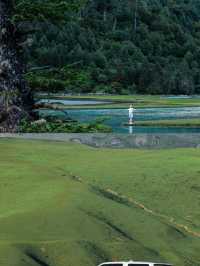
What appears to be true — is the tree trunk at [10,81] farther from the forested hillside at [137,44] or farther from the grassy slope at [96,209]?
the forested hillside at [137,44]

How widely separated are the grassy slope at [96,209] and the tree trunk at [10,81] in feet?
25.0

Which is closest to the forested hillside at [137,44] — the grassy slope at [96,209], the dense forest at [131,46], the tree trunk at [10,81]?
the dense forest at [131,46]

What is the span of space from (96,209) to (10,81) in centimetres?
1242

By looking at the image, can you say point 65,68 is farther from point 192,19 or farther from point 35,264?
point 192,19

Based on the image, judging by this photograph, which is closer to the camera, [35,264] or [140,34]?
[35,264]

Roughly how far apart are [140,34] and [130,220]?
165 meters

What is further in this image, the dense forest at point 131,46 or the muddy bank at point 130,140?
the dense forest at point 131,46

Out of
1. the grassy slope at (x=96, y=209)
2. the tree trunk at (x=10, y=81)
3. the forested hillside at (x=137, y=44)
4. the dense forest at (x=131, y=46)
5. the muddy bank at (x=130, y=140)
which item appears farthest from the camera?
the forested hillside at (x=137, y=44)

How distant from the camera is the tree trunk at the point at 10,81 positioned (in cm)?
2022

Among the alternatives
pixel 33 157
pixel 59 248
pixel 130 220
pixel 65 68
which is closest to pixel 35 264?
pixel 59 248

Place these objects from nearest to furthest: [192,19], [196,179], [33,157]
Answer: [196,179]
[33,157]
[192,19]

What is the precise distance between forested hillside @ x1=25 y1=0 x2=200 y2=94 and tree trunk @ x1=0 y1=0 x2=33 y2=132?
10430cm

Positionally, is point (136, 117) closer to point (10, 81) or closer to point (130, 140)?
point (10, 81)

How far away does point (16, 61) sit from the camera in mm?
20812
